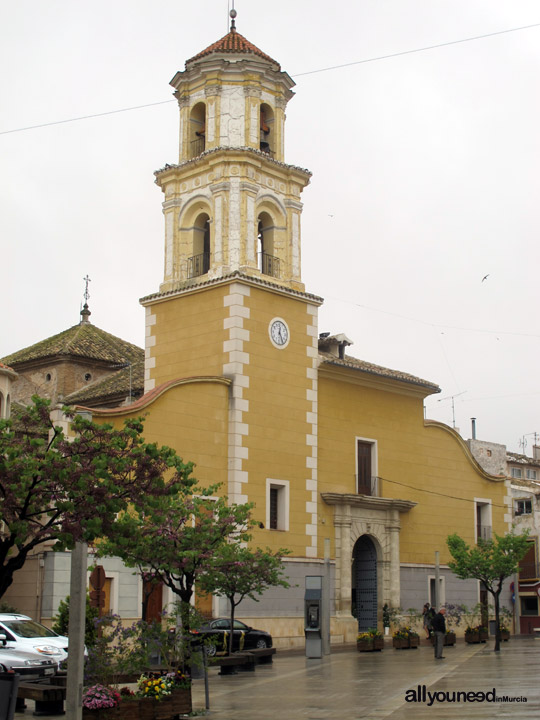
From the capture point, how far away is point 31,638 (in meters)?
23.8

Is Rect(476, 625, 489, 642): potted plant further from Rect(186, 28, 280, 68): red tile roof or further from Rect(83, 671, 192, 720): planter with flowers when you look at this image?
Rect(83, 671, 192, 720): planter with flowers

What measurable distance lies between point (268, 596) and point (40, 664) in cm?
1472

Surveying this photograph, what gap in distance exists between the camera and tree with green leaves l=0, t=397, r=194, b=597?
620 inches

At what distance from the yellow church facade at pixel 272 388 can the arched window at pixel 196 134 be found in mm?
58

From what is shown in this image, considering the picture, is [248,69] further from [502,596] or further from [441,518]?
[502,596]

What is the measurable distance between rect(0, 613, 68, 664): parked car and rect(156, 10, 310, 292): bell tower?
1701 centimetres

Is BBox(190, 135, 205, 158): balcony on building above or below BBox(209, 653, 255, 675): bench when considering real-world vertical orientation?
above

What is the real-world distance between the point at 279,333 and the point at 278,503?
607cm

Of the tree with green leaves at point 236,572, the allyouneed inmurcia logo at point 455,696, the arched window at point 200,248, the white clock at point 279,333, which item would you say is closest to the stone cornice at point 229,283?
the arched window at point 200,248

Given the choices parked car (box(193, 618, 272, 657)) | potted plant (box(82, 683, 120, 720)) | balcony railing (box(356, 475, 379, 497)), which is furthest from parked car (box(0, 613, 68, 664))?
balcony railing (box(356, 475, 379, 497))

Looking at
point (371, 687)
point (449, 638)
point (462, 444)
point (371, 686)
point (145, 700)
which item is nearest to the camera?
point (145, 700)

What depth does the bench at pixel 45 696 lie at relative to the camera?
18469 mm

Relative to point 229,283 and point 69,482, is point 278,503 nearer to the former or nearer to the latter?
point 229,283

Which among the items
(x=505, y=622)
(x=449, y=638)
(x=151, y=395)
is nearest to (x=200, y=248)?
(x=151, y=395)
